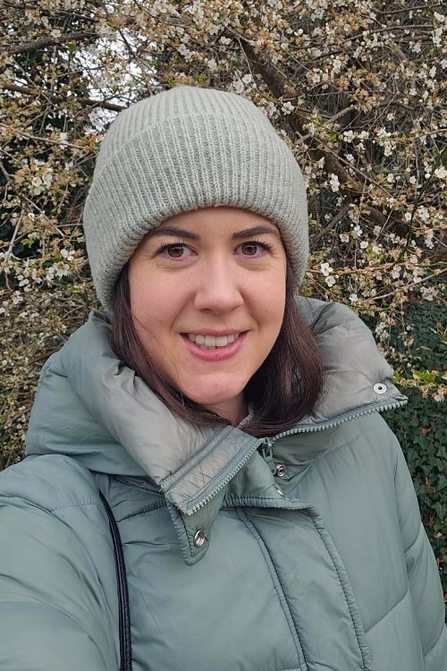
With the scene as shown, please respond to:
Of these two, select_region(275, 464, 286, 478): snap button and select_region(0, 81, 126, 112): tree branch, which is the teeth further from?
select_region(0, 81, 126, 112): tree branch

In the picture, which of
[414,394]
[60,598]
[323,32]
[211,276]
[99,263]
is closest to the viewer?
[60,598]

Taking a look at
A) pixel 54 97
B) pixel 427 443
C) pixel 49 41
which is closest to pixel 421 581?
pixel 427 443

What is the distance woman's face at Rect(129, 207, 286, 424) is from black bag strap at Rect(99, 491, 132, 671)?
0.35 metres

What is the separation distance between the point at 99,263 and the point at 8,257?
4.58ft

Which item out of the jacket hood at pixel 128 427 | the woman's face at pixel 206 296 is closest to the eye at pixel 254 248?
the woman's face at pixel 206 296

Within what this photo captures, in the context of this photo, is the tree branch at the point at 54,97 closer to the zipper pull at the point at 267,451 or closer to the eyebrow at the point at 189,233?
the eyebrow at the point at 189,233

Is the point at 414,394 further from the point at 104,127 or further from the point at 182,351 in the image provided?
the point at 182,351

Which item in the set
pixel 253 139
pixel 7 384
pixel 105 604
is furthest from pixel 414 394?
pixel 105 604

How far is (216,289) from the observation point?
125cm

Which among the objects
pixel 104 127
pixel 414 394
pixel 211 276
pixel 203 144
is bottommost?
pixel 414 394

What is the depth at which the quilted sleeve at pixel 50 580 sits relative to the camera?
2.71 ft

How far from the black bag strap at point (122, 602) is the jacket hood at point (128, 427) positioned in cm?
13

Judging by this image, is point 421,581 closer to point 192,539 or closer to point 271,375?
point 271,375

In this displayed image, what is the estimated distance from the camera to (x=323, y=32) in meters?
3.22
